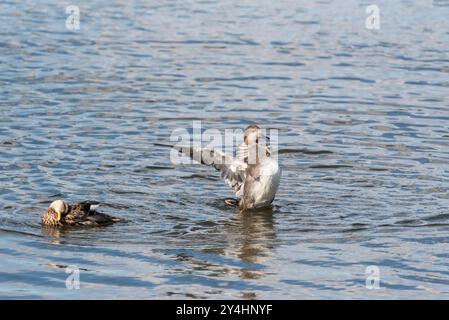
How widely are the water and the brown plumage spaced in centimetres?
16

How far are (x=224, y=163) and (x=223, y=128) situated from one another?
341cm

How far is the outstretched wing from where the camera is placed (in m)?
12.7

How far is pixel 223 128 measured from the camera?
16594 millimetres

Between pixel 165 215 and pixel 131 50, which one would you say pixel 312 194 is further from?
pixel 131 50

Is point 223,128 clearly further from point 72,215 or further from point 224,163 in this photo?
point 72,215

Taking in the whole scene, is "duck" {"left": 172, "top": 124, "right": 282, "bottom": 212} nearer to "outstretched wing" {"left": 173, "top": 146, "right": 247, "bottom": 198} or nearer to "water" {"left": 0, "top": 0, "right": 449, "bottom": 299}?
"outstretched wing" {"left": 173, "top": 146, "right": 247, "bottom": 198}

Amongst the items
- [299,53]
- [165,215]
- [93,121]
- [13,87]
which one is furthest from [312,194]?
[299,53]

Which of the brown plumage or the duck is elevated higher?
the duck

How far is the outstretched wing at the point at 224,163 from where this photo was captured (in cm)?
1268

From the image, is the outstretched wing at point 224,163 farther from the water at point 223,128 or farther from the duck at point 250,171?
the water at point 223,128

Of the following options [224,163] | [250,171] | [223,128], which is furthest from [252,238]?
[223,128]

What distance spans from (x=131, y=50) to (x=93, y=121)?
5582 mm

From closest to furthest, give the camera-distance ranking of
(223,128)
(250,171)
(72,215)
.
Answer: (72,215) < (250,171) < (223,128)

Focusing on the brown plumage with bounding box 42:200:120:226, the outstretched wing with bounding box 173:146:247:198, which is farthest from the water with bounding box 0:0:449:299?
the outstretched wing with bounding box 173:146:247:198
